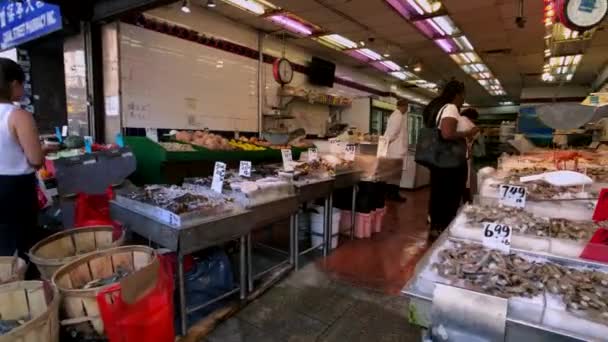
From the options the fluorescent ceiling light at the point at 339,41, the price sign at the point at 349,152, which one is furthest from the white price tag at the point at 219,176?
the fluorescent ceiling light at the point at 339,41

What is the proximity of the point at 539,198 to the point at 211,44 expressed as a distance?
509 cm

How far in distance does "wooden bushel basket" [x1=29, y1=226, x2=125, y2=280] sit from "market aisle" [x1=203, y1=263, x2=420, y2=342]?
3.13 feet

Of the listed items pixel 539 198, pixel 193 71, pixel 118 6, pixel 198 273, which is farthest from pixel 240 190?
pixel 193 71

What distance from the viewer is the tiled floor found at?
2.18 meters

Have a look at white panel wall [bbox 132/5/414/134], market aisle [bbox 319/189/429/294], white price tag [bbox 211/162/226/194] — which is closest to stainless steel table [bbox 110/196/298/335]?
white price tag [bbox 211/162/226/194]

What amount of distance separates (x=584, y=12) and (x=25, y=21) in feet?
20.4

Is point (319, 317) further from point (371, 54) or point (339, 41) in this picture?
point (371, 54)

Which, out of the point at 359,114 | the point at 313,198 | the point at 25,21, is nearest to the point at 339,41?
the point at 359,114

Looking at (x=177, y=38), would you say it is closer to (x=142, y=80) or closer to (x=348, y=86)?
(x=142, y=80)

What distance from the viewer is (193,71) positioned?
5.26 meters

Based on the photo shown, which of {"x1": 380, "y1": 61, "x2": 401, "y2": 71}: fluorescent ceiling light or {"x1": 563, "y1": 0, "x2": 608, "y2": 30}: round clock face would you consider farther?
{"x1": 380, "y1": 61, "x2": 401, "y2": 71}: fluorescent ceiling light

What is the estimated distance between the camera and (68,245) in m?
2.09

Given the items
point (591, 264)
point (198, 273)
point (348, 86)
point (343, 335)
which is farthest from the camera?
point (348, 86)

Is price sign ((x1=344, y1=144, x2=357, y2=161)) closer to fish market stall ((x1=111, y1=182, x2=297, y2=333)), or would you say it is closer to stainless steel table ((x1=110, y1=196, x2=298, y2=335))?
stainless steel table ((x1=110, y1=196, x2=298, y2=335))
